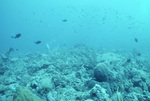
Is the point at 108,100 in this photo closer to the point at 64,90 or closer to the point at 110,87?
the point at 110,87

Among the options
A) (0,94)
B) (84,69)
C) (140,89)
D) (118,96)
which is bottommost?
(0,94)

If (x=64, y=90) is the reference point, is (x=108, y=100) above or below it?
above

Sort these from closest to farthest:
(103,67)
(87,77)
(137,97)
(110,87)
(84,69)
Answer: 1. (137,97)
2. (110,87)
3. (103,67)
4. (87,77)
5. (84,69)

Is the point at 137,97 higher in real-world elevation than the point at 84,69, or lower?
higher

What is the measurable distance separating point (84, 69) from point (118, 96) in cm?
478

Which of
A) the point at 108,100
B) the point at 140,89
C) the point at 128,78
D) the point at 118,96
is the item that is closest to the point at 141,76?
the point at 128,78

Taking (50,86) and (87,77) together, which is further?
(87,77)

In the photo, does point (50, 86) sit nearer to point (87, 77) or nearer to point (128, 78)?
point (87, 77)

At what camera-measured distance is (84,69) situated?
35.5ft

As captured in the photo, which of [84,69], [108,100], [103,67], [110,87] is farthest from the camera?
[84,69]

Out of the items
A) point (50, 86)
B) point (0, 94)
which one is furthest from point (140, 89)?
point (0, 94)

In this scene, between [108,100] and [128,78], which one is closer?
[108,100]

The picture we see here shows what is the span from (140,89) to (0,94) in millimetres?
8478

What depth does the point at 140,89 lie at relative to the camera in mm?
8492
